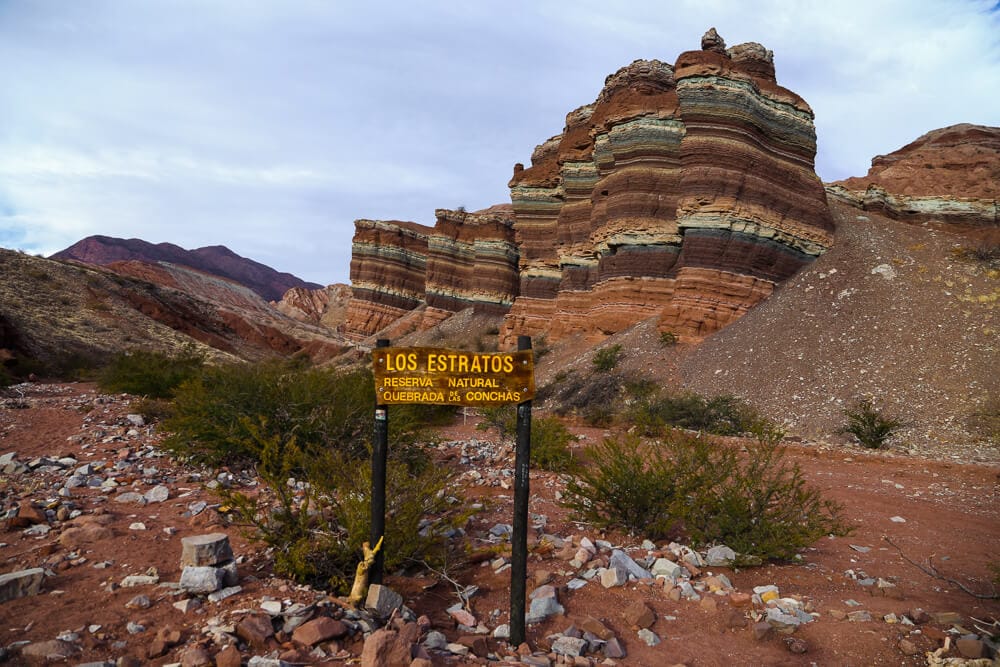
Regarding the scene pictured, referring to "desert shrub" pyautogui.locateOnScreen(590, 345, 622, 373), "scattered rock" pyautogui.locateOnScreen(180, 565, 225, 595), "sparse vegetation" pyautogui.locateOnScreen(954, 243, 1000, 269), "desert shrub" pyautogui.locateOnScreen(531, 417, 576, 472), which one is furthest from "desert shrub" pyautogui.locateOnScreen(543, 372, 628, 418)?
"scattered rock" pyautogui.locateOnScreen(180, 565, 225, 595)

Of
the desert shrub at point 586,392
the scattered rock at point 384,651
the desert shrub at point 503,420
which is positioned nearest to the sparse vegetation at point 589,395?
the desert shrub at point 586,392

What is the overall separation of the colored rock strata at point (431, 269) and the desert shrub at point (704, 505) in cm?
4201

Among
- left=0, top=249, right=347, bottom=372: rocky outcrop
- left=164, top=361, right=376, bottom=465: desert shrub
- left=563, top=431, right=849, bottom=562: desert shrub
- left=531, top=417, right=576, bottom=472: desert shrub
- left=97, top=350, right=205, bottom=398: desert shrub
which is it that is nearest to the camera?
left=563, top=431, right=849, bottom=562: desert shrub

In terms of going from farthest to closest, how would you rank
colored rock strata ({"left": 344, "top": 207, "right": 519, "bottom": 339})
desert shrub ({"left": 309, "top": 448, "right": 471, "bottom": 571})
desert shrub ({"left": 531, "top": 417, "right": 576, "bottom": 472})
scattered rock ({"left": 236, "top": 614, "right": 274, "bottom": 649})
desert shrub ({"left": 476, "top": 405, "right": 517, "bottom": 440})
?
colored rock strata ({"left": 344, "top": 207, "right": 519, "bottom": 339}) → desert shrub ({"left": 476, "top": 405, "right": 517, "bottom": 440}) → desert shrub ({"left": 531, "top": 417, "right": 576, "bottom": 472}) → desert shrub ({"left": 309, "top": 448, "right": 471, "bottom": 571}) → scattered rock ({"left": 236, "top": 614, "right": 274, "bottom": 649})

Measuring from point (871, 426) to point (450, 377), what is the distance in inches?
532

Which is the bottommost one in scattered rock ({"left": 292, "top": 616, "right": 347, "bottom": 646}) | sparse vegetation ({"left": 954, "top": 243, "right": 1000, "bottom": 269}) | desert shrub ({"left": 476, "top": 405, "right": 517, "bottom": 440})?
scattered rock ({"left": 292, "top": 616, "right": 347, "bottom": 646})

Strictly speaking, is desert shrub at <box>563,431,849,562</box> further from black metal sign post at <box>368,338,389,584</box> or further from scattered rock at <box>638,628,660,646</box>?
black metal sign post at <box>368,338,389,584</box>

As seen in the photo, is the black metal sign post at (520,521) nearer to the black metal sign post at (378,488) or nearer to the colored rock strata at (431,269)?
the black metal sign post at (378,488)

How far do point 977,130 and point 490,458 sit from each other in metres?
44.8

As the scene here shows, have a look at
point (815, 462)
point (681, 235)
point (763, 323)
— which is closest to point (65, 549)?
point (815, 462)

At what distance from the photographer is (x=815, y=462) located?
1093cm

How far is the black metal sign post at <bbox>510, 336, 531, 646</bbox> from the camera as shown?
142 inches

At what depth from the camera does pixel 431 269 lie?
53438 mm

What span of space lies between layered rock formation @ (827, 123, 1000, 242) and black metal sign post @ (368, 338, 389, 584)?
105 ft
